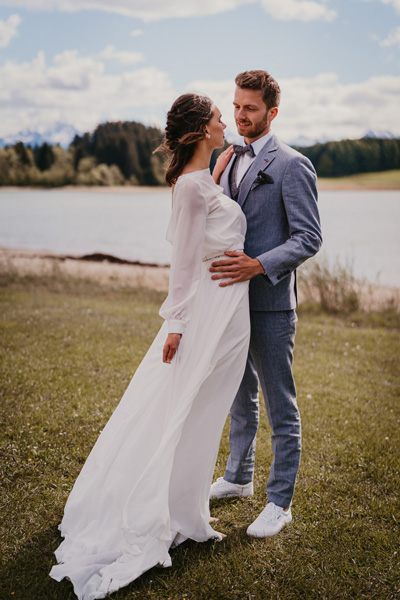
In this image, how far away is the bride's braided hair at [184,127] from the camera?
2729 millimetres

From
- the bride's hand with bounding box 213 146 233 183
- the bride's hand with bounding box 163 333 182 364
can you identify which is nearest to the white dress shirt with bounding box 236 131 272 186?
the bride's hand with bounding box 213 146 233 183

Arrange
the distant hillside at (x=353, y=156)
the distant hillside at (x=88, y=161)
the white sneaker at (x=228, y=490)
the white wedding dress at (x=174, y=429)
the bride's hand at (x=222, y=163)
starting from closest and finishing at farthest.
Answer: the white wedding dress at (x=174, y=429) → the bride's hand at (x=222, y=163) → the white sneaker at (x=228, y=490) → the distant hillside at (x=353, y=156) → the distant hillside at (x=88, y=161)

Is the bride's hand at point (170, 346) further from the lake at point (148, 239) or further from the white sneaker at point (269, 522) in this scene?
the lake at point (148, 239)

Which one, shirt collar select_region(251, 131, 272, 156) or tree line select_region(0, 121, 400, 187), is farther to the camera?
tree line select_region(0, 121, 400, 187)

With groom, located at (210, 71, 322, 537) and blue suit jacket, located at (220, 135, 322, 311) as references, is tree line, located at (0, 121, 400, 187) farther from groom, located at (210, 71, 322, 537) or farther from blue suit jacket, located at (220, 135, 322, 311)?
blue suit jacket, located at (220, 135, 322, 311)

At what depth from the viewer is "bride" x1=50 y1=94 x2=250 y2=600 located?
8.64 feet

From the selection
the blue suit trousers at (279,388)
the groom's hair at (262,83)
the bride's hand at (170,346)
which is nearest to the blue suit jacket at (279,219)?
the blue suit trousers at (279,388)

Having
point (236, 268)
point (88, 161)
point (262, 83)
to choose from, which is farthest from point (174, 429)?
point (88, 161)

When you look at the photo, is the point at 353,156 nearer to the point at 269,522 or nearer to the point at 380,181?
the point at 380,181

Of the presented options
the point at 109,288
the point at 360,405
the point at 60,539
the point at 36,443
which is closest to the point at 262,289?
the point at 60,539

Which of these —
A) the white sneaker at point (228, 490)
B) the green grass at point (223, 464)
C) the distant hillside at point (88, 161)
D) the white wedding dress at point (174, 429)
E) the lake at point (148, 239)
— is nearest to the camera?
the white wedding dress at point (174, 429)

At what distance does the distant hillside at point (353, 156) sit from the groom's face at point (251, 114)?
1535 centimetres

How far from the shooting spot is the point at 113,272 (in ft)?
49.0

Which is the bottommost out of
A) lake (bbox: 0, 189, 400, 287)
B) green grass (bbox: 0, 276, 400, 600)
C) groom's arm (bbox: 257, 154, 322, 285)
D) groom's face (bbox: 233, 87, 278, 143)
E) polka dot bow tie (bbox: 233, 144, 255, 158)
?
lake (bbox: 0, 189, 400, 287)
